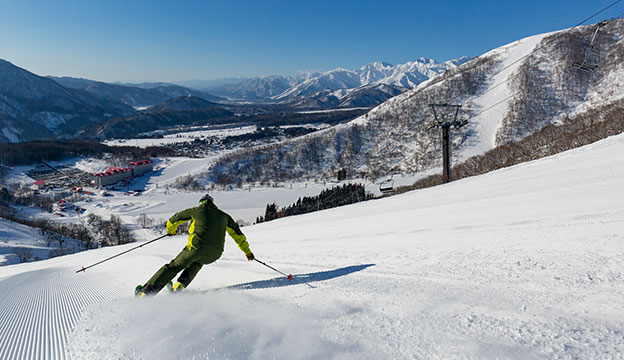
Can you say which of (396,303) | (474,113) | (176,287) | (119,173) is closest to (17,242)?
(176,287)

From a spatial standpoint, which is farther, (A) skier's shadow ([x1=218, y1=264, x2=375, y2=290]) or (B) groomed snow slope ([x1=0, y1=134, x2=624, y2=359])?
(A) skier's shadow ([x1=218, y1=264, x2=375, y2=290])

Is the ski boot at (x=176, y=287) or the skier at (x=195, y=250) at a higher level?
the skier at (x=195, y=250)

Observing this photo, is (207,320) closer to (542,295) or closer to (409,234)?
(542,295)

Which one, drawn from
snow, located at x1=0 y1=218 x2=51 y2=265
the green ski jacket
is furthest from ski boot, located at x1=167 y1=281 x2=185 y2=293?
snow, located at x1=0 y1=218 x2=51 y2=265

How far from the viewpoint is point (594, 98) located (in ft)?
258

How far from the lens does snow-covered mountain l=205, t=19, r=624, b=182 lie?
273ft

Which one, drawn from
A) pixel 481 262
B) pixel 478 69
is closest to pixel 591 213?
pixel 481 262

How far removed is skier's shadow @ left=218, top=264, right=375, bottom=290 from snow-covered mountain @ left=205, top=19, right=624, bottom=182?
256ft

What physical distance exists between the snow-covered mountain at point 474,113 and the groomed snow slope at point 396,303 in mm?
76833

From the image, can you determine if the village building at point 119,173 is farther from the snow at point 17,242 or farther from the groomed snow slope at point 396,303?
the groomed snow slope at point 396,303

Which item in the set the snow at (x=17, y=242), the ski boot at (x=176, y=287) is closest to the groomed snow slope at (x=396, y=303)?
the ski boot at (x=176, y=287)

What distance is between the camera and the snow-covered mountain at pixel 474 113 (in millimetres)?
83188

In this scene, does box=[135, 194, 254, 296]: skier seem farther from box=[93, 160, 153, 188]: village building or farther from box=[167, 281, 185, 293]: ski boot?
box=[93, 160, 153, 188]: village building

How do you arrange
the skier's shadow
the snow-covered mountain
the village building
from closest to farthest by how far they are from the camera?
the skier's shadow → the snow-covered mountain → the village building
